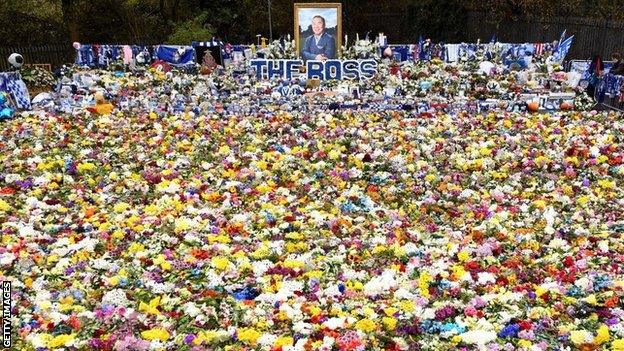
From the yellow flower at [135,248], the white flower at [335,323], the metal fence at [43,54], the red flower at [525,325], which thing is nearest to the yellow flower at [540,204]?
the red flower at [525,325]

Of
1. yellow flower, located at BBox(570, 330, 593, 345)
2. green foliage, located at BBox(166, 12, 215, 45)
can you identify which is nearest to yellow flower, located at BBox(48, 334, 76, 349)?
yellow flower, located at BBox(570, 330, 593, 345)

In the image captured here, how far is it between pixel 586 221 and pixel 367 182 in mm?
3405

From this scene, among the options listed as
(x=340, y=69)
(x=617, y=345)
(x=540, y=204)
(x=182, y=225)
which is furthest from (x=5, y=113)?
(x=617, y=345)

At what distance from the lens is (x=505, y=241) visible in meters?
7.53

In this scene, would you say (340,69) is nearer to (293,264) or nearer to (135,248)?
(135,248)

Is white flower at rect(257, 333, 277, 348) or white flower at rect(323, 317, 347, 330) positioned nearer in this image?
white flower at rect(257, 333, 277, 348)

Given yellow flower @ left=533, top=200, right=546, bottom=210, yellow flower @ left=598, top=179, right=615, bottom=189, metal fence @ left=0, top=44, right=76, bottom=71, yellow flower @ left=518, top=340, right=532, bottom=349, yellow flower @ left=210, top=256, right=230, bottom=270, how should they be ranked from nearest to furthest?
yellow flower @ left=518, top=340, right=532, bottom=349 → yellow flower @ left=210, top=256, right=230, bottom=270 → yellow flower @ left=533, top=200, right=546, bottom=210 → yellow flower @ left=598, top=179, right=615, bottom=189 → metal fence @ left=0, top=44, right=76, bottom=71

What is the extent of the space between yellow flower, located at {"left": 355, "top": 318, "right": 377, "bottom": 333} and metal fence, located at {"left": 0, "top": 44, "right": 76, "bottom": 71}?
87.8ft

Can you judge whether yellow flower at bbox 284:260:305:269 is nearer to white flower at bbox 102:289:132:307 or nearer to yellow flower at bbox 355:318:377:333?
yellow flower at bbox 355:318:377:333

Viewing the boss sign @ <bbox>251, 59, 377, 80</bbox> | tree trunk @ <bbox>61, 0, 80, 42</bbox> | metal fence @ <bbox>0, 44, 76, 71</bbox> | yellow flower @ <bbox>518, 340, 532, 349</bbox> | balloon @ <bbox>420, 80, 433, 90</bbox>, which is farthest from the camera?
tree trunk @ <bbox>61, 0, 80, 42</bbox>

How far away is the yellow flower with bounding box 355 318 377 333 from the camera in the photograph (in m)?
5.43

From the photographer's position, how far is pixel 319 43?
20906mm

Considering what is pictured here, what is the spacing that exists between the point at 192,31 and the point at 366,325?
86.2 feet

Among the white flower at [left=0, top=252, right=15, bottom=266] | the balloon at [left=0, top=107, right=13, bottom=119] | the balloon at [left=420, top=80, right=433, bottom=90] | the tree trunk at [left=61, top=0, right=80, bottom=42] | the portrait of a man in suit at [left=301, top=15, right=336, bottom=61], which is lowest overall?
the white flower at [left=0, top=252, right=15, bottom=266]
